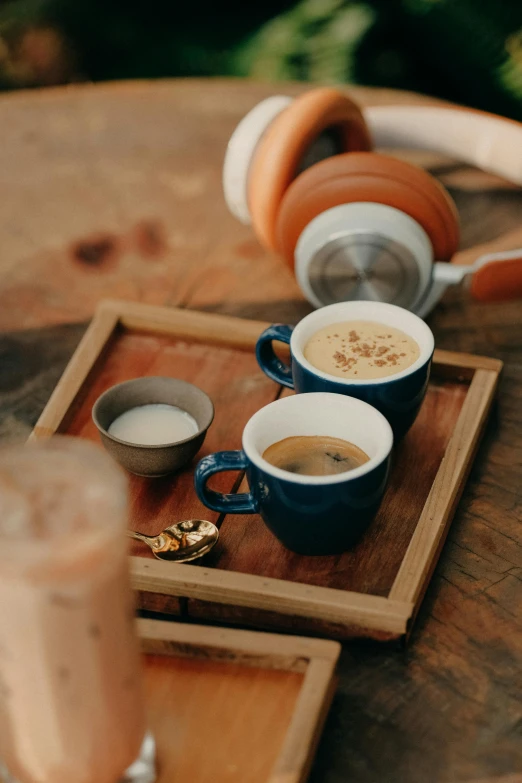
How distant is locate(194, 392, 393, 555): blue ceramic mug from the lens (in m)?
0.77

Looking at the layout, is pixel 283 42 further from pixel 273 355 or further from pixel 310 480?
pixel 310 480

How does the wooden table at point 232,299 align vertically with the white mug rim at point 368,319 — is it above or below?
below

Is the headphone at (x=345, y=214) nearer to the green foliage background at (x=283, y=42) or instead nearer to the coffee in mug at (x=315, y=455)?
the coffee in mug at (x=315, y=455)

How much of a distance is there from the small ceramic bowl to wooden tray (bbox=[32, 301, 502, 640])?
0.03 metres

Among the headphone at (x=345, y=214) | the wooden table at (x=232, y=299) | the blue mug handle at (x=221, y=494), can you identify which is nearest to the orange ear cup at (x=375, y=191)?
the headphone at (x=345, y=214)

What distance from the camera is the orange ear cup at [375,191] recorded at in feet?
3.64

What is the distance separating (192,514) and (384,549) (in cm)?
19

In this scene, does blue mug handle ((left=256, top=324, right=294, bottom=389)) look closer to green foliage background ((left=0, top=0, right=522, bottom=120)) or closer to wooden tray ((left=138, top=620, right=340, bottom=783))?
wooden tray ((left=138, top=620, right=340, bottom=783))

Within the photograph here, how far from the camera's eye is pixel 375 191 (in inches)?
43.7

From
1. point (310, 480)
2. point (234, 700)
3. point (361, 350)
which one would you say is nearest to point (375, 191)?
point (361, 350)

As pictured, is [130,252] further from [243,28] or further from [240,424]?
[243,28]

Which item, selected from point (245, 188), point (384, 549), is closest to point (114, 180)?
point (245, 188)

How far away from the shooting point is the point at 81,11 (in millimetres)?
2713

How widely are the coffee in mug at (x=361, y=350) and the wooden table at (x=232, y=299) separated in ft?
0.51
